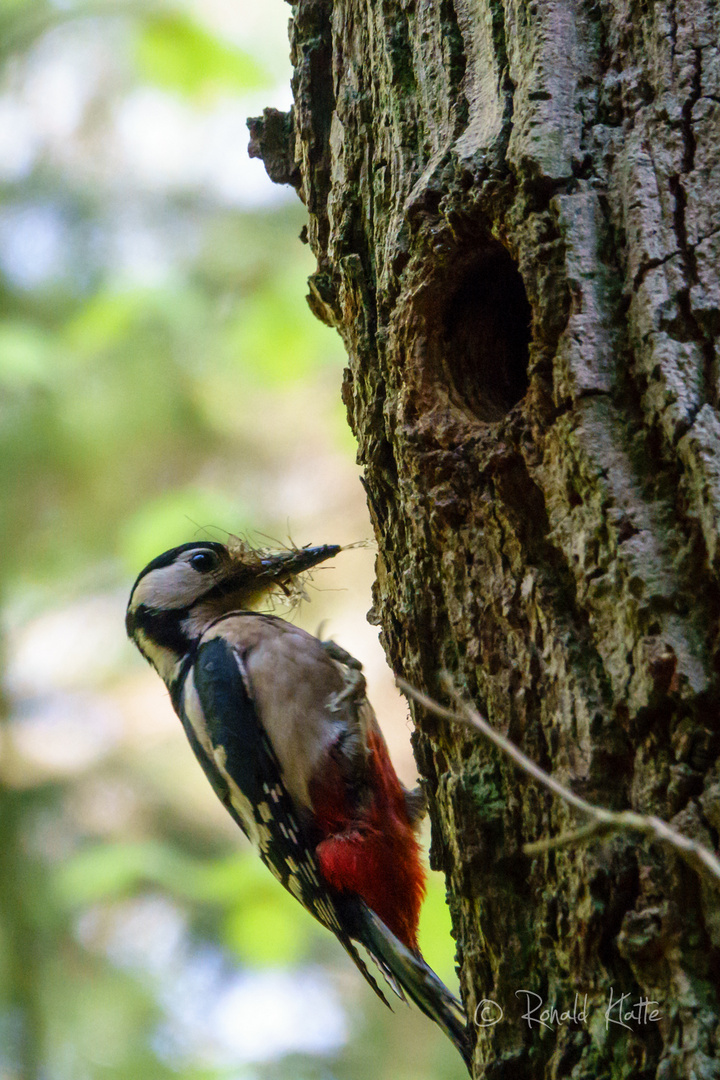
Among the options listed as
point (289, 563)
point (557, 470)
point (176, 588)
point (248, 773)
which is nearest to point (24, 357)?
point (176, 588)

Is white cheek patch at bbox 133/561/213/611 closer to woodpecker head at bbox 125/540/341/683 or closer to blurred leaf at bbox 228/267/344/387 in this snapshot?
woodpecker head at bbox 125/540/341/683

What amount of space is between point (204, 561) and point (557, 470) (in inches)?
62.5

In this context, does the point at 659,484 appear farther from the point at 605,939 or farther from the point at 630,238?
the point at 605,939

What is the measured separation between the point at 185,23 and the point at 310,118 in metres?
3.23

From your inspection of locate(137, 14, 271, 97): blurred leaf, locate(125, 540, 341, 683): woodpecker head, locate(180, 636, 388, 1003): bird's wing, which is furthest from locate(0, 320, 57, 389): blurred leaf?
locate(180, 636, 388, 1003): bird's wing

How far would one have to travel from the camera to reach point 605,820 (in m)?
0.85

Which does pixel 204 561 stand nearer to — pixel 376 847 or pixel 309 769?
pixel 309 769

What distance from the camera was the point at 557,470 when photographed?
125cm

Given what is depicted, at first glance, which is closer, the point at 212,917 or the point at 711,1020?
the point at 711,1020

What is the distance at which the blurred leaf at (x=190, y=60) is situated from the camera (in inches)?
173

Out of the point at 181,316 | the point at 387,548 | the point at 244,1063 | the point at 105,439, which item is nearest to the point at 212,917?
the point at 244,1063

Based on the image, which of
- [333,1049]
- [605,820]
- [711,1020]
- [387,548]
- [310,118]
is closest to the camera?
[605,820]

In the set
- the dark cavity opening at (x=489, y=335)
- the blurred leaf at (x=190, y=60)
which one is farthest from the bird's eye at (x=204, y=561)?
the blurred leaf at (x=190, y=60)
